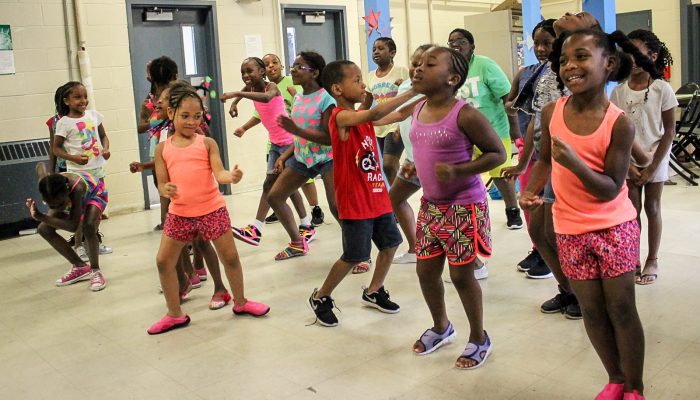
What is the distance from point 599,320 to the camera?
99.5 inches

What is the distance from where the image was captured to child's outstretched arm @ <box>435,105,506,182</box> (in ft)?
9.66

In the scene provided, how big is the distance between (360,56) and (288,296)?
640 centimetres

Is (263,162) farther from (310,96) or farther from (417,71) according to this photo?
(417,71)

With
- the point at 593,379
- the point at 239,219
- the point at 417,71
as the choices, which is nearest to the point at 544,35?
the point at 417,71

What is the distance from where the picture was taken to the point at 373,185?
375 cm

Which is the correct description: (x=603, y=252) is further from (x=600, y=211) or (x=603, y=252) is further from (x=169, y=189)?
(x=169, y=189)

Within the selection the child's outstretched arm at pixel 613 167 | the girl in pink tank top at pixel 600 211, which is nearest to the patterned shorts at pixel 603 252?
the girl in pink tank top at pixel 600 211

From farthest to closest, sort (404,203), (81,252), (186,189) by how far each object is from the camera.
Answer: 1. (81,252)
2. (404,203)
3. (186,189)

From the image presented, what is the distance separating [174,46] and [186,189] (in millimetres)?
5118

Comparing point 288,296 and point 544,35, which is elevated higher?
point 544,35

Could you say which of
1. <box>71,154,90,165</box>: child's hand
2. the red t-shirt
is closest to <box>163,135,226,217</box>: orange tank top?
the red t-shirt

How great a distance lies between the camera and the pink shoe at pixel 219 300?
429cm

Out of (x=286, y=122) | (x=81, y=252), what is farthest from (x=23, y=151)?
(x=286, y=122)

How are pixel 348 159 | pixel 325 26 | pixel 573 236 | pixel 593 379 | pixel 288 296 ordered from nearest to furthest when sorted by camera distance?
pixel 573 236, pixel 593 379, pixel 348 159, pixel 288 296, pixel 325 26
